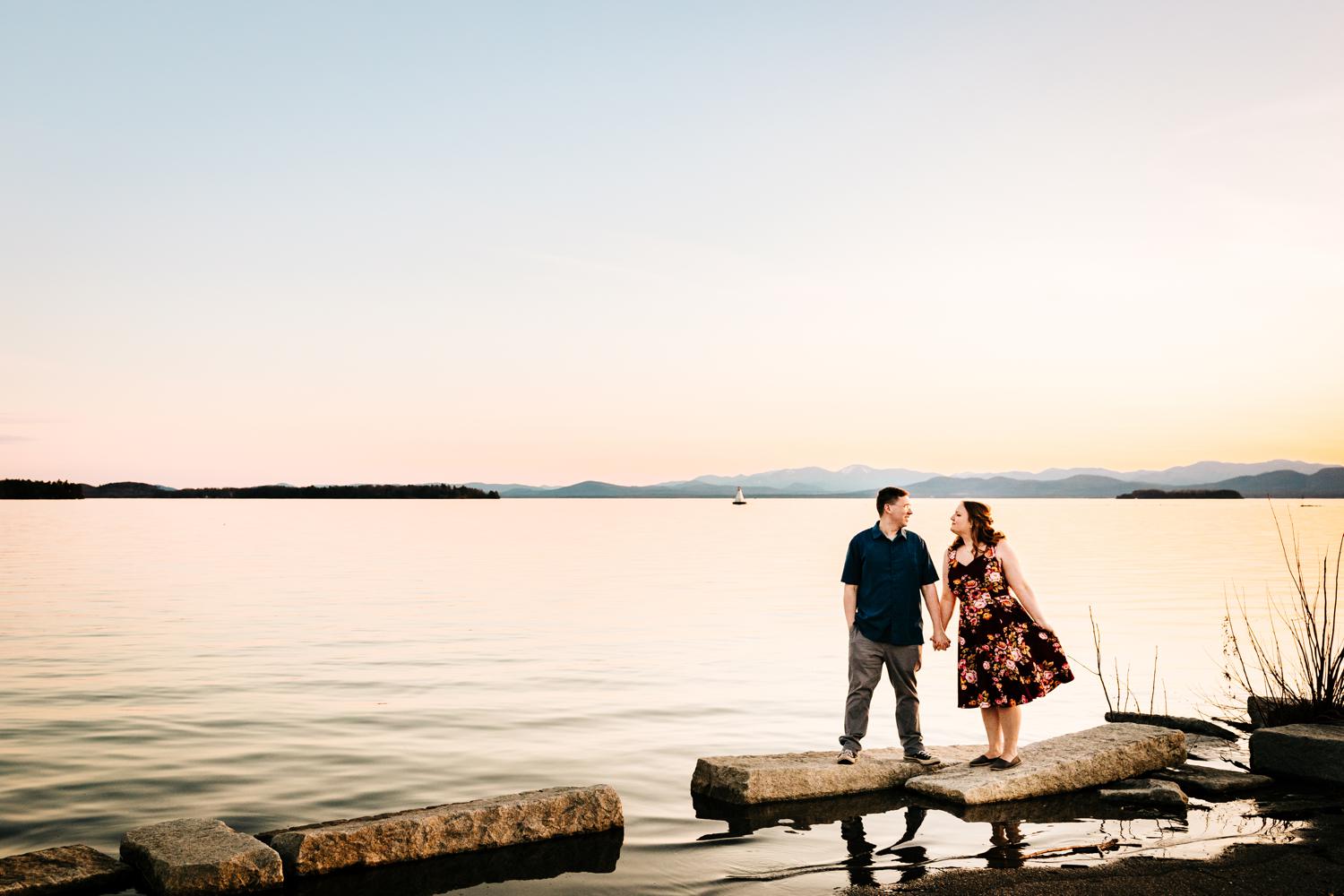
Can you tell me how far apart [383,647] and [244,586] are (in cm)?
1489

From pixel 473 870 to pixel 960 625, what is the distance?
4718mm

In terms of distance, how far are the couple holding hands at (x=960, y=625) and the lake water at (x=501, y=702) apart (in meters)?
1.10

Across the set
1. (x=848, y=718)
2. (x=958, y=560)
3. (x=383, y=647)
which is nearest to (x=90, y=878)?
(x=848, y=718)

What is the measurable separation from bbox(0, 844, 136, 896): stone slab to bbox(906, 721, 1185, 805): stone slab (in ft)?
20.7

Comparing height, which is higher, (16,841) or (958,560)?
(958,560)

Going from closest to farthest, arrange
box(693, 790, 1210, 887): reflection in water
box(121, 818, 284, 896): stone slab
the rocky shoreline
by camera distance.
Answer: the rocky shoreline → box(121, 818, 284, 896): stone slab → box(693, 790, 1210, 887): reflection in water

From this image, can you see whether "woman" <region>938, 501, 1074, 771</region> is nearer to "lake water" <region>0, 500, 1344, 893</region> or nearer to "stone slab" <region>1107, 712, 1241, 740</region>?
"lake water" <region>0, 500, 1344, 893</region>

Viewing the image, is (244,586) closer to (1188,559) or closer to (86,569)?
(86,569)

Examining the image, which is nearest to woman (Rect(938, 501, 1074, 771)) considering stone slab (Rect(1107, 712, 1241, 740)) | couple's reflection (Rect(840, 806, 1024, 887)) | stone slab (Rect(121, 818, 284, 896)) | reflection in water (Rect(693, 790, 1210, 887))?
reflection in water (Rect(693, 790, 1210, 887))

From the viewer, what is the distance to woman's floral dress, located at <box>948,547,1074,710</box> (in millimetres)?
9465

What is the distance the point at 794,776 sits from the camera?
9.45 metres

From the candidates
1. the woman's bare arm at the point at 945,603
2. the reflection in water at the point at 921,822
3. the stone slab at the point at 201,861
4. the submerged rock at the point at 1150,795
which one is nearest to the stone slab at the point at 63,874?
the stone slab at the point at 201,861

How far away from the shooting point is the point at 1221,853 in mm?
7523

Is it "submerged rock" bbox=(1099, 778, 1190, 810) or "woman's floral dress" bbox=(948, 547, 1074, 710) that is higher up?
"woman's floral dress" bbox=(948, 547, 1074, 710)
